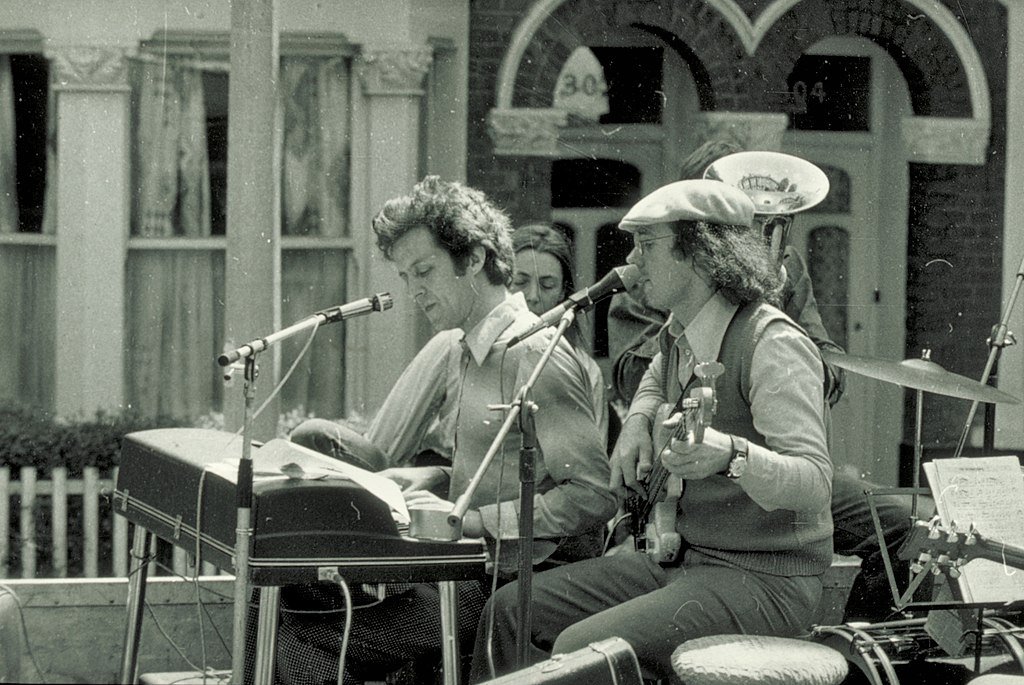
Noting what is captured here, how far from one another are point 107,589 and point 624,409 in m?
1.84

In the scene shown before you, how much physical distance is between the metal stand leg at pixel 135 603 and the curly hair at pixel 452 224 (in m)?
1.02

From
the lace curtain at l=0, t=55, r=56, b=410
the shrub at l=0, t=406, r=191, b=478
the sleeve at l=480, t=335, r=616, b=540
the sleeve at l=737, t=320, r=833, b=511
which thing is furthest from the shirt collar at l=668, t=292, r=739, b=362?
the lace curtain at l=0, t=55, r=56, b=410

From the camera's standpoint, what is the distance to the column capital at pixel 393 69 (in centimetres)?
502

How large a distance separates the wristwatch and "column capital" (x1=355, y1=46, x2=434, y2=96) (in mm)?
2378

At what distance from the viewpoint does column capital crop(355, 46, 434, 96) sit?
502 cm

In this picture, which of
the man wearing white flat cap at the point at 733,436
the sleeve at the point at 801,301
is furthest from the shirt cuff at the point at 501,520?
the sleeve at the point at 801,301

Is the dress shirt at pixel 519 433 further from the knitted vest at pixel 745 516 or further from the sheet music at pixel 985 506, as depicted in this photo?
the sheet music at pixel 985 506

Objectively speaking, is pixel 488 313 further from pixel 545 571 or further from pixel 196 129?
pixel 196 129

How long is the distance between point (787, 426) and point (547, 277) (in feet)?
5.33

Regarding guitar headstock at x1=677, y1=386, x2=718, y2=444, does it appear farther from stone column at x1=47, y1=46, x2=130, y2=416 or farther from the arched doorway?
stone column at x1=47, y1=46, x2=130, y2=416

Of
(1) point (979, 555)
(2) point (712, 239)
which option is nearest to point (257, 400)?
(2) point (712, 239)

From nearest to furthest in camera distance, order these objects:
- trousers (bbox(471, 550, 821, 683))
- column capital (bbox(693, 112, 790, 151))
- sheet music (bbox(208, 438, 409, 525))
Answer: sheet music (bbox(208, 438, 409, 525)), trousers (bbox(471, 550, 821, 683)), column capital (bbox(693, 112, 790, 151))

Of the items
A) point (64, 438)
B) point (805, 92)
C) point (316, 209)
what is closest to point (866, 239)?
point (805, 92)

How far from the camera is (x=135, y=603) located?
3.86 metres
